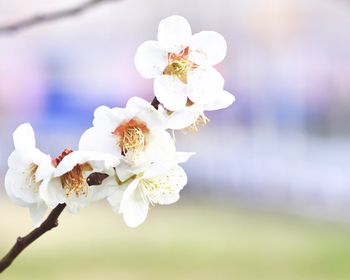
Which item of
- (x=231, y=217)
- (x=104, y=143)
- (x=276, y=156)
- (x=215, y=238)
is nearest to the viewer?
(x=104, y=143)

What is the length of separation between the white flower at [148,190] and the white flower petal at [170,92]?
3 centimetres

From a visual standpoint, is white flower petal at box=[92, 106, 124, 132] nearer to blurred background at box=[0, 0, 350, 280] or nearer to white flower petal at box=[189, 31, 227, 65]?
white flower petal at box=[189, 31, 227, 65]

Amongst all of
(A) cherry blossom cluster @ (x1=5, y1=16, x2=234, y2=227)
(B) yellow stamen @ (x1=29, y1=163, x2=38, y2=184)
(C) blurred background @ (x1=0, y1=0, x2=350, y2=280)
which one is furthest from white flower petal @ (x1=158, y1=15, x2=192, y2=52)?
(C) blurred background @ (x1=0, y1=0, x2=350, y2=280)

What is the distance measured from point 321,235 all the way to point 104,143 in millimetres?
3579

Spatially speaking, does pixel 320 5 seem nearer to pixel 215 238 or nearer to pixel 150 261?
pixel 215 238

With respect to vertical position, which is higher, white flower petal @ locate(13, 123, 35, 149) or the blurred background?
the blurred background

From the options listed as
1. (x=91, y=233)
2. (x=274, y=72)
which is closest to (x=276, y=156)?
(x=274, y=72)

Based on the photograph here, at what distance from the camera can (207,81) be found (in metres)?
0.44

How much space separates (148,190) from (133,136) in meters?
0.04

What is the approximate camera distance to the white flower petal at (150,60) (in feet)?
1.43

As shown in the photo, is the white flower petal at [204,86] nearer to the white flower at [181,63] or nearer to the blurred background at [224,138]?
the white flower at [181,63]

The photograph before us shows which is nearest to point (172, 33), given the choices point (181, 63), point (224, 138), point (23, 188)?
point (181, 63)

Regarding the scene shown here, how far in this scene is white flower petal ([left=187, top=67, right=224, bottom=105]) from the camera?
0.43 meters

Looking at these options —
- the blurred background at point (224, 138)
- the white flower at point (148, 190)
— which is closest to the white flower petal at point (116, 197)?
the white flower at point (148, 190)
